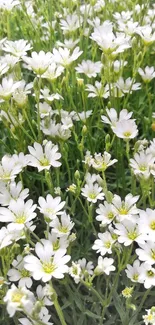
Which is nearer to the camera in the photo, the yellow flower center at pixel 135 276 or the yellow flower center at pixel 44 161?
the yellow flower center at pixel 135 276

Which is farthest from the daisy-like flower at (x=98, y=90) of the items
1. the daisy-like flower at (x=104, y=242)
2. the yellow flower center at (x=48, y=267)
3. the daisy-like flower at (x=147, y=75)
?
the yellow flower center at (x=48, y=267)

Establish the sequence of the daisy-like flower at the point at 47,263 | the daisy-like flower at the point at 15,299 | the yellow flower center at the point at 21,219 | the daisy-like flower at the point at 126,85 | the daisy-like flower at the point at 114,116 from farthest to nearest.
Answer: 1. the daisy-like flower at the point at 126,85
2. the daisy-like flower at the point at 114,116
3. the yellow flower center at the point at 21,219
4. the daisy-like flower at the point at 47,263
5. the daisy-like flower at the point at 15,299

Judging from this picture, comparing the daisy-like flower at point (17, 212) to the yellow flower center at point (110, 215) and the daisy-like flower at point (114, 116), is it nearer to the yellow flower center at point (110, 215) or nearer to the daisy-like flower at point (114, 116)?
the yellow flower center at point (110, 215)

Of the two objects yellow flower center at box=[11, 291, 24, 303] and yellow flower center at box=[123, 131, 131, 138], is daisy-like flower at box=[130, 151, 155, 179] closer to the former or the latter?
yellow flower center at box=[123, 131, 131, 138]

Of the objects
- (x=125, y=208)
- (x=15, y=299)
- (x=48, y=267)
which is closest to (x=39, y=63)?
(x=125, y=208)

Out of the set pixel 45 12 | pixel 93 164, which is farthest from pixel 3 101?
pixel 45 12

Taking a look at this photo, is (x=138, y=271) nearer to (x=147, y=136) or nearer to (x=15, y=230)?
(x=15, y=230)

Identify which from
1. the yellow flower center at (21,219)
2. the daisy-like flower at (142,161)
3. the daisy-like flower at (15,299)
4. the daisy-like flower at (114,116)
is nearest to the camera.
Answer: the daisy-like flower at (15,299)
